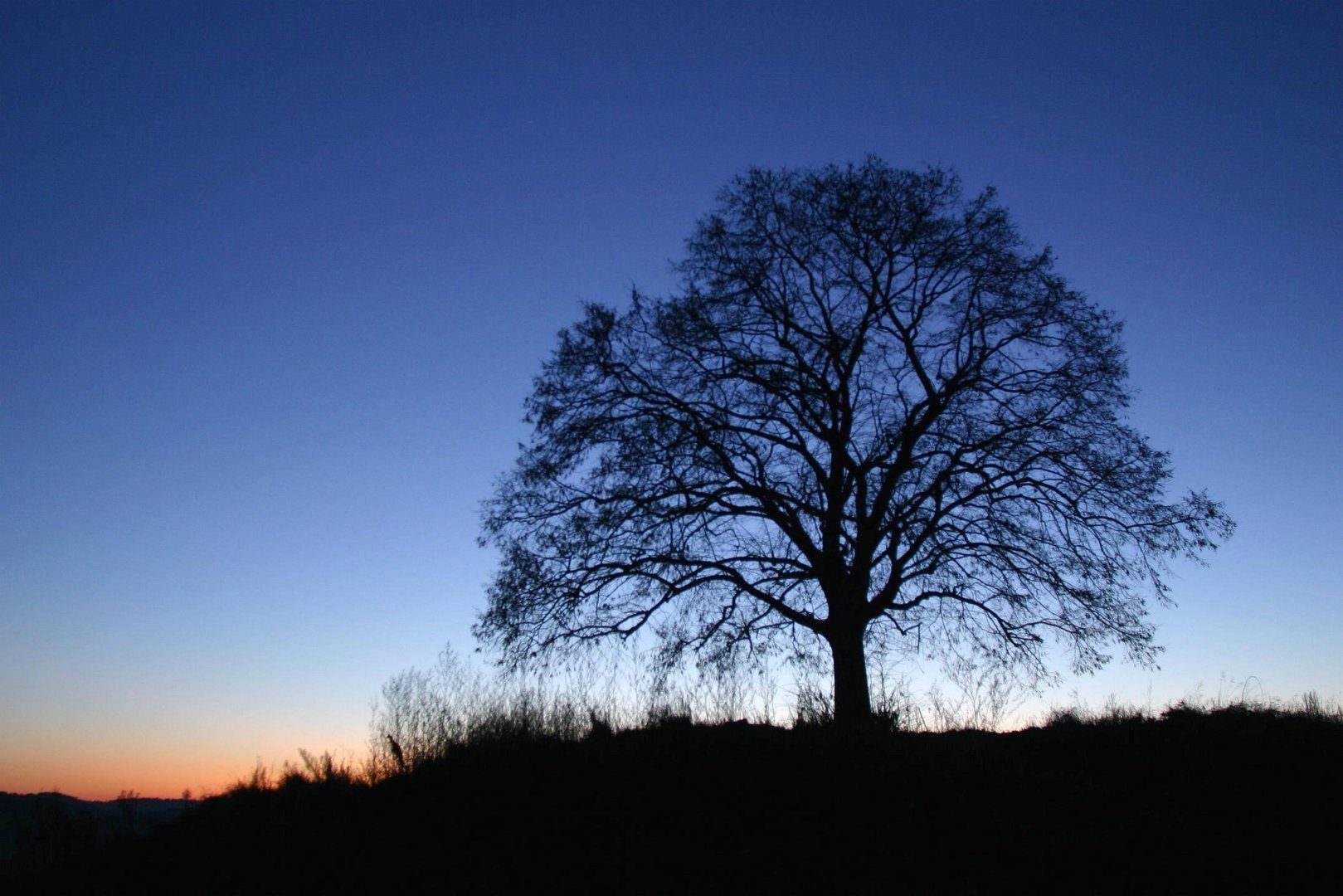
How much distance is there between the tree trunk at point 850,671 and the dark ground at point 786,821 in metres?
2.16

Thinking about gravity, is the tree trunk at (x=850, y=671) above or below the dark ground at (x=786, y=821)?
above

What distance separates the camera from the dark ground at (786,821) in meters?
5.99

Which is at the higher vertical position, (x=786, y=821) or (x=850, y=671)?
(x=850, y=671)

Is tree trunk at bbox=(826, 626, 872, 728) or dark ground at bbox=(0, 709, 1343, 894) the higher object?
tree trunk at bbox=(826, 626, 872, 728)

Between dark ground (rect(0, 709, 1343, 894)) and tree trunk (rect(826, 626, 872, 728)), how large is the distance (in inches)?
84.9

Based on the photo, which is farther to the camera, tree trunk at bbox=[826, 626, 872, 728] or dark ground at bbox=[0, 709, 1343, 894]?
tree trunk at bbox=[826, 626, 872, 728]

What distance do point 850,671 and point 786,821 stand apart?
5.29 m

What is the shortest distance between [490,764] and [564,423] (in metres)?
5.98

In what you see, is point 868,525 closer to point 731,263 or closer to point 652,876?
point 731,263

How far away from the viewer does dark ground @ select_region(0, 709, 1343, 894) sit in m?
5.99

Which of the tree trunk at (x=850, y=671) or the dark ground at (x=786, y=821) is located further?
the tree trunk at (x=850, y=671)

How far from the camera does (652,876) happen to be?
19.9 feet

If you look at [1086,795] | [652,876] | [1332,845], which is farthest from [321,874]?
[1332,845]

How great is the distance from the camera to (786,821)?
666 cm
